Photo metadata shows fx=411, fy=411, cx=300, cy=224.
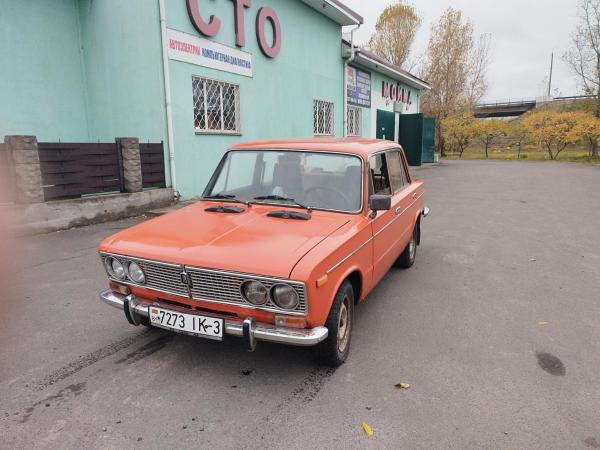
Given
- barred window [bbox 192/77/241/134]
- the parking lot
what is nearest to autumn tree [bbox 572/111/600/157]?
barred window [bbox 192/77/241/134]

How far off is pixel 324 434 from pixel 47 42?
10.0 m

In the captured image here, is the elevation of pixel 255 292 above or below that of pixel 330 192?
below

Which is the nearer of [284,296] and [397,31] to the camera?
[284,296]

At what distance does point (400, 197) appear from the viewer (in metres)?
4.54

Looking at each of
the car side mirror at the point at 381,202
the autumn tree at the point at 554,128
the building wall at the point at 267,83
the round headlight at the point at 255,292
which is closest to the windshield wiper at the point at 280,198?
the car side mirror at the point at 381,202

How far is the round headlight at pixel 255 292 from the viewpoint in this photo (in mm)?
2570

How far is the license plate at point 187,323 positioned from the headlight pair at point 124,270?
0.24 m

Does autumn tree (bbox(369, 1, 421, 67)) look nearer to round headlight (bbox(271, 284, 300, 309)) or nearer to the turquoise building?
the turquoise building

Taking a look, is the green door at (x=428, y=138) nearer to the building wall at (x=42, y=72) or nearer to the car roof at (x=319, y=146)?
the building wall at (x=42, y=72)

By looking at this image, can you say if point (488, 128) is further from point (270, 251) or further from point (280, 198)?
point (270, 251)

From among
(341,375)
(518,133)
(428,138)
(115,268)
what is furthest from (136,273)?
(518,133)

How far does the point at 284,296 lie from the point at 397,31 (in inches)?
1396

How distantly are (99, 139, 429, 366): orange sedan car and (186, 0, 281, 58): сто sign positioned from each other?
259 inches

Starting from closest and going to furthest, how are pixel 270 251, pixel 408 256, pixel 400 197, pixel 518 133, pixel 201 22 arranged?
pixel 270 251
pixel 400 197
pixel 408 256
pixel 201 22
pixel 518 133
